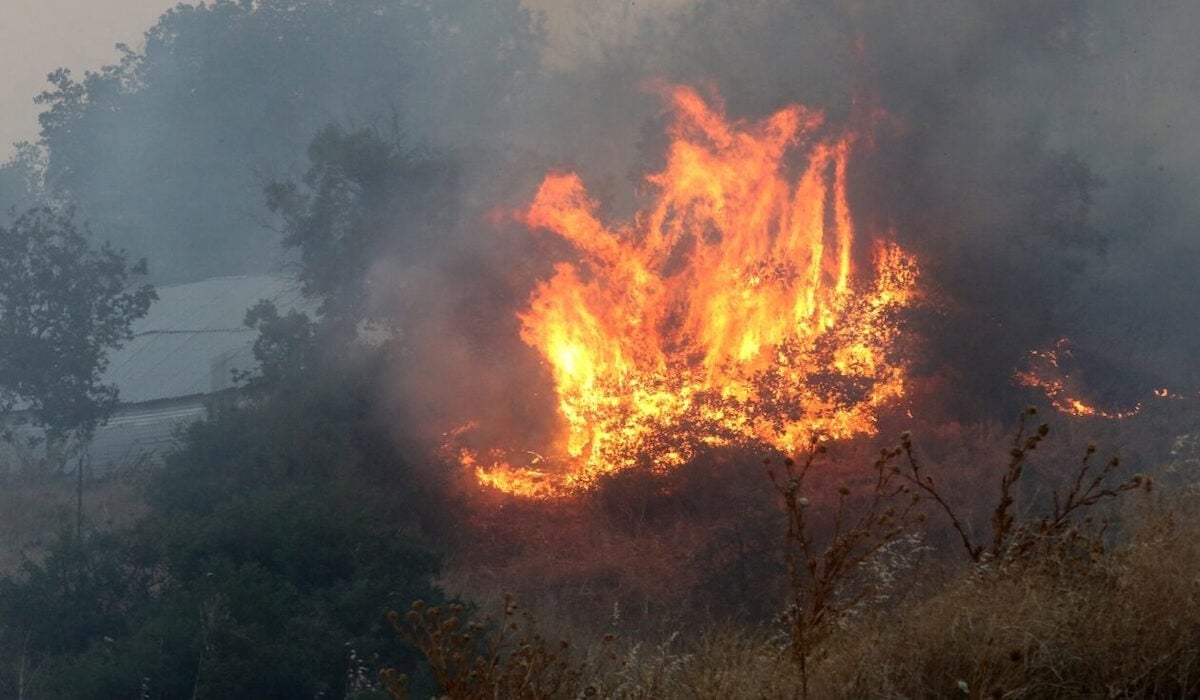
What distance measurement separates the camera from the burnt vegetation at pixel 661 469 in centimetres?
532

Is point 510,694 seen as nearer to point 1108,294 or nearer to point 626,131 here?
Result: point 626,131

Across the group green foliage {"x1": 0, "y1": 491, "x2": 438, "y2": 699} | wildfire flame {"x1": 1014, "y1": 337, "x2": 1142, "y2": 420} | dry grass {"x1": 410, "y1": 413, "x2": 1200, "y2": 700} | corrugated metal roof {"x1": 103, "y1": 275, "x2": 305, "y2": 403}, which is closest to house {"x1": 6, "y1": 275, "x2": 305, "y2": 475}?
corrugated metal roof {"x1": 103, "y1": 275, "x2": 305, "y2": 403}

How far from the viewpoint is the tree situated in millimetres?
29688

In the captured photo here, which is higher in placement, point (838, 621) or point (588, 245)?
point (588, 245)

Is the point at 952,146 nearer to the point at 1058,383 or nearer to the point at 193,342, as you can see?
the point at 1058,383

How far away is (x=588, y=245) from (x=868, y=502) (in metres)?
6.81

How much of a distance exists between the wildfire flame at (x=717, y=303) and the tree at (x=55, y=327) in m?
14.3

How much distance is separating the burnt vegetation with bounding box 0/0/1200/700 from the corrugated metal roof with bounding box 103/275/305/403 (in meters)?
6.13

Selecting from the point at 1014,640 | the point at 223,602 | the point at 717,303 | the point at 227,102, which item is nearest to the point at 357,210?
the point at 717,303

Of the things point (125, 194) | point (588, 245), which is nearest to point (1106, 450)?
point (588, 245)

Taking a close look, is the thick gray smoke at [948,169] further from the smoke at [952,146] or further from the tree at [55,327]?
the tree at [55,327]

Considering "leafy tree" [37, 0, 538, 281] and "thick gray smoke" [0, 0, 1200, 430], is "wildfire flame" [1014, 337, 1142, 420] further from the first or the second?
"leafy tree" [37, 0, 538, 281]

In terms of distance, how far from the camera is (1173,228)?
27906 millimetres

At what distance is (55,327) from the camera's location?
99.7 ft
